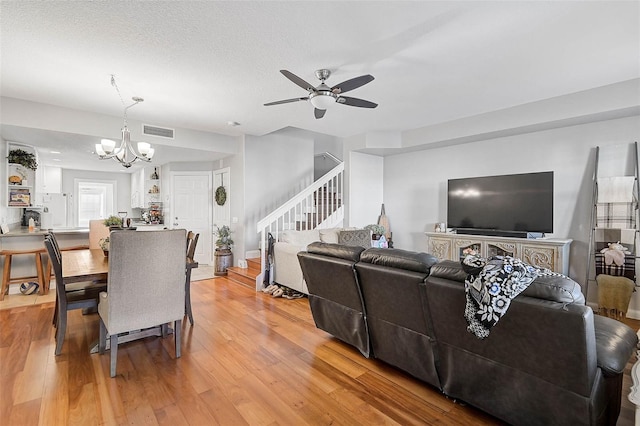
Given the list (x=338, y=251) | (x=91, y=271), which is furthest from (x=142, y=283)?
(x=338, y=251)

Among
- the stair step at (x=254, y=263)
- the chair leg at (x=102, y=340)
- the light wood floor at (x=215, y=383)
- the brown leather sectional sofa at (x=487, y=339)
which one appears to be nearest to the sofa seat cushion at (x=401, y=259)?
→ the brown leather sectional sofa at (x=487, y=339)

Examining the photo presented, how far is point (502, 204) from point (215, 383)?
466 centimetres

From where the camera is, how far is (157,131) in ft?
17.6

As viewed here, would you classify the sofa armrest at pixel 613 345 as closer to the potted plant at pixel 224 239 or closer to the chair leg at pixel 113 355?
the chair leg at pixel 113 355

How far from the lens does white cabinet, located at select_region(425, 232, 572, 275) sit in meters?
4.19

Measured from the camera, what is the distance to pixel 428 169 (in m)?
6.13

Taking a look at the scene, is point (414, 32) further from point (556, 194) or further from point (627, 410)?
point (556, 194)

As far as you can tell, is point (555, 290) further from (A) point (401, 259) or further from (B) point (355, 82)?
(B) point (355, 82)

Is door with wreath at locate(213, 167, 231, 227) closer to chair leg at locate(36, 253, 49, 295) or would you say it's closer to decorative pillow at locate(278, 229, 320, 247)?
decorative pillow at locate(278, 229, 320, 247)

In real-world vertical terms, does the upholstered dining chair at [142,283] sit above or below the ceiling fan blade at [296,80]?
below

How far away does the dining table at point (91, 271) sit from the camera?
8.52 feet

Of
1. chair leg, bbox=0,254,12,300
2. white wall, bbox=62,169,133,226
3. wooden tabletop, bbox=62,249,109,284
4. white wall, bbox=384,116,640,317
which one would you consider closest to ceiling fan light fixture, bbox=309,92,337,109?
wooden tabletop, bbox=62,249,109,284

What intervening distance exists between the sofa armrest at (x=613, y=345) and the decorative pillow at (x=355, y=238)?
334 centimetres

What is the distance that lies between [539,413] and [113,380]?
9.45 feet
